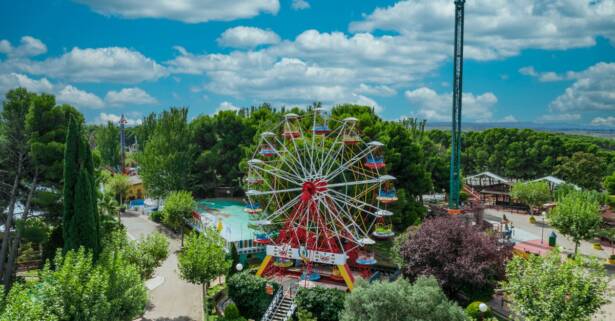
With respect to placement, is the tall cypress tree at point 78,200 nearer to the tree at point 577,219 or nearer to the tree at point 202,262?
the tree at point 202,262

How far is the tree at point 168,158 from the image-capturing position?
152ft

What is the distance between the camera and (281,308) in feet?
77.1

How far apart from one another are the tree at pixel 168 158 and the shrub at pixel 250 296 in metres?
24.7

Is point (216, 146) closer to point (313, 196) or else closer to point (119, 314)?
point (313, 196)

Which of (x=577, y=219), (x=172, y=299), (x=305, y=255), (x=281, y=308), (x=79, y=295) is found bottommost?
(x=172, y=299)

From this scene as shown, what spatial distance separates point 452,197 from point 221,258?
2487 centimetres

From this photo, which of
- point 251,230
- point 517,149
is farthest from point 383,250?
point 517,149

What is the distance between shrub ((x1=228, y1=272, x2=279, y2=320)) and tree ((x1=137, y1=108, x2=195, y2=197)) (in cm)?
2473

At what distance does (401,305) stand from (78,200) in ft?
53.6

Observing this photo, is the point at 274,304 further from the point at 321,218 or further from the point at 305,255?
the point at 321,218

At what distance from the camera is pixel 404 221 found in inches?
1416

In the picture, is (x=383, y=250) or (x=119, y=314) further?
(x=383, y=250)

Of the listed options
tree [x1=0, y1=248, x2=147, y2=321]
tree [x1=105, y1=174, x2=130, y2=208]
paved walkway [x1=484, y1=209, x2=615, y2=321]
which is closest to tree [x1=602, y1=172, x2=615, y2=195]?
A: paved walkway [x1=484, y1=209, x2=615, y2=321]

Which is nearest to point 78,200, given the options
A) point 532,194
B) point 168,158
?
point 168,158
